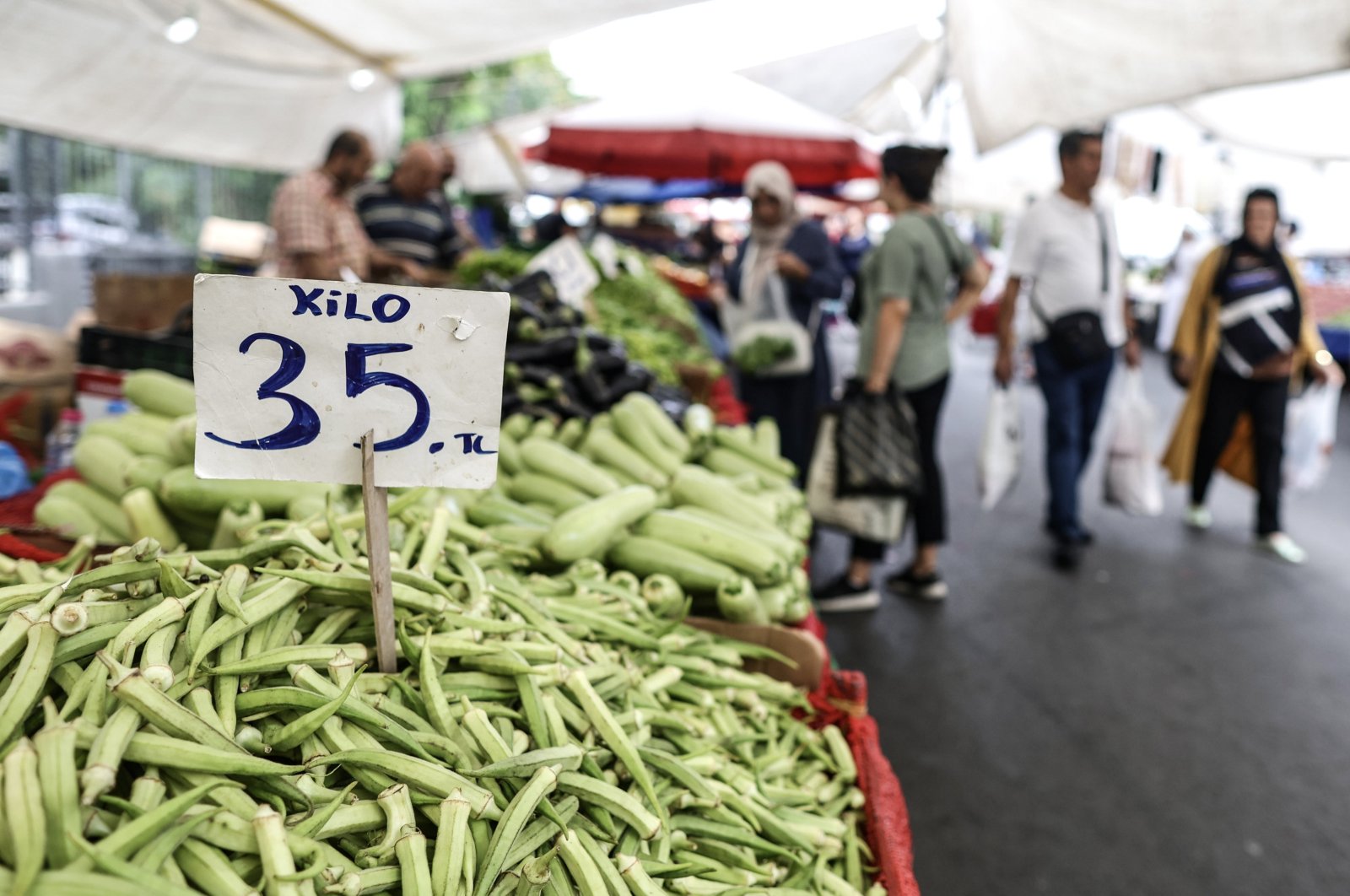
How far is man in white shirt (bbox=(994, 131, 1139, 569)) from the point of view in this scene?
5078mm

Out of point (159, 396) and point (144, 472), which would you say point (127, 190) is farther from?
point (144, 472)

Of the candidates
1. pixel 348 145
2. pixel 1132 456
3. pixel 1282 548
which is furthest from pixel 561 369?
pixel 1282 548

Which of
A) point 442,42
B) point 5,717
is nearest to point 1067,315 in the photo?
point 442,42

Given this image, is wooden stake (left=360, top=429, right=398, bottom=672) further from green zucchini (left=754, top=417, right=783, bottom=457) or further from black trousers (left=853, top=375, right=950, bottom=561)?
black trousers (left=853, top=375, right=950, bottom=561)

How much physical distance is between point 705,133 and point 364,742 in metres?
7.75

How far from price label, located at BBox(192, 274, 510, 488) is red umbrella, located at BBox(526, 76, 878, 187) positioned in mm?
7299

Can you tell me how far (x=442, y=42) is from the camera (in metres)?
5.37

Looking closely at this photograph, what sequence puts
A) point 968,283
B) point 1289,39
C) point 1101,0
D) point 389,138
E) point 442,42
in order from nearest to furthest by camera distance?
point 1289,39 → point 1101,0 → point 968,283 → point 442,42 → point 389,138

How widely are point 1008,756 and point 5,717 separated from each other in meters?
3.31

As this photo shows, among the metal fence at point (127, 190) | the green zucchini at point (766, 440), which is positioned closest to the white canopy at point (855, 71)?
the green zucchini at point (766, 440)

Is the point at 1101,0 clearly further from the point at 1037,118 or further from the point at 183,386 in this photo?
the point at 183,386

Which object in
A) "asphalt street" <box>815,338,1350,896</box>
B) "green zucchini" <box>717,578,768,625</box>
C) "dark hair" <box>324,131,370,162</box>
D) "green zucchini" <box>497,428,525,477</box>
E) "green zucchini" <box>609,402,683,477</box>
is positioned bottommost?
"asphalt street" <box>815,338,1350,896</box>

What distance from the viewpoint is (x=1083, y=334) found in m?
5.10

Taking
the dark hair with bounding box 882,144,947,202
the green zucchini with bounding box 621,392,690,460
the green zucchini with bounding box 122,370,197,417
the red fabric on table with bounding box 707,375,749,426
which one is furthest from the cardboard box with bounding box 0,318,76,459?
the dark hair with bounding box 882,144,947,202
